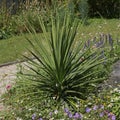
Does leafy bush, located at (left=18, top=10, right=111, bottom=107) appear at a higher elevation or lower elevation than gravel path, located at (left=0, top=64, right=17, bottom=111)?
higher

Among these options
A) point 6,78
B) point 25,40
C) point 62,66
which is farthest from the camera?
point 25,40

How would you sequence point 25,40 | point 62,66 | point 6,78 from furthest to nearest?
point 25,40, point 6,78, point 62,66

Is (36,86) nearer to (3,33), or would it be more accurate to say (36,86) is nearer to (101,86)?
(101,86)

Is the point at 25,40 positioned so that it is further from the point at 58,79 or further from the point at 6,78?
the point at 58,79

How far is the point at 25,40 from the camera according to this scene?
10.5 metres

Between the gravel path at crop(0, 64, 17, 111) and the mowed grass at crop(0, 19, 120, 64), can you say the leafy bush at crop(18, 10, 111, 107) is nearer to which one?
the gravel path at crop(0, 64, 17, 111)

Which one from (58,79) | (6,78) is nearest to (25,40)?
(6,78)

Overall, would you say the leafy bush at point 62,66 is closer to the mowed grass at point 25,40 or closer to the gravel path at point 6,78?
the gravel path at point 6,78

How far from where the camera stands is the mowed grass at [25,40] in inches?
348

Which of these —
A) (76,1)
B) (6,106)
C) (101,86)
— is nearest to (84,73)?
(101,86)

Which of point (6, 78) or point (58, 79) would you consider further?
point (6, 78)

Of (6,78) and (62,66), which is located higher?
(62,66)

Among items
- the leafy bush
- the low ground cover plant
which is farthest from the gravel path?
the leafy bush

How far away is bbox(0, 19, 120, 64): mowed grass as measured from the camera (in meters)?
8.85
